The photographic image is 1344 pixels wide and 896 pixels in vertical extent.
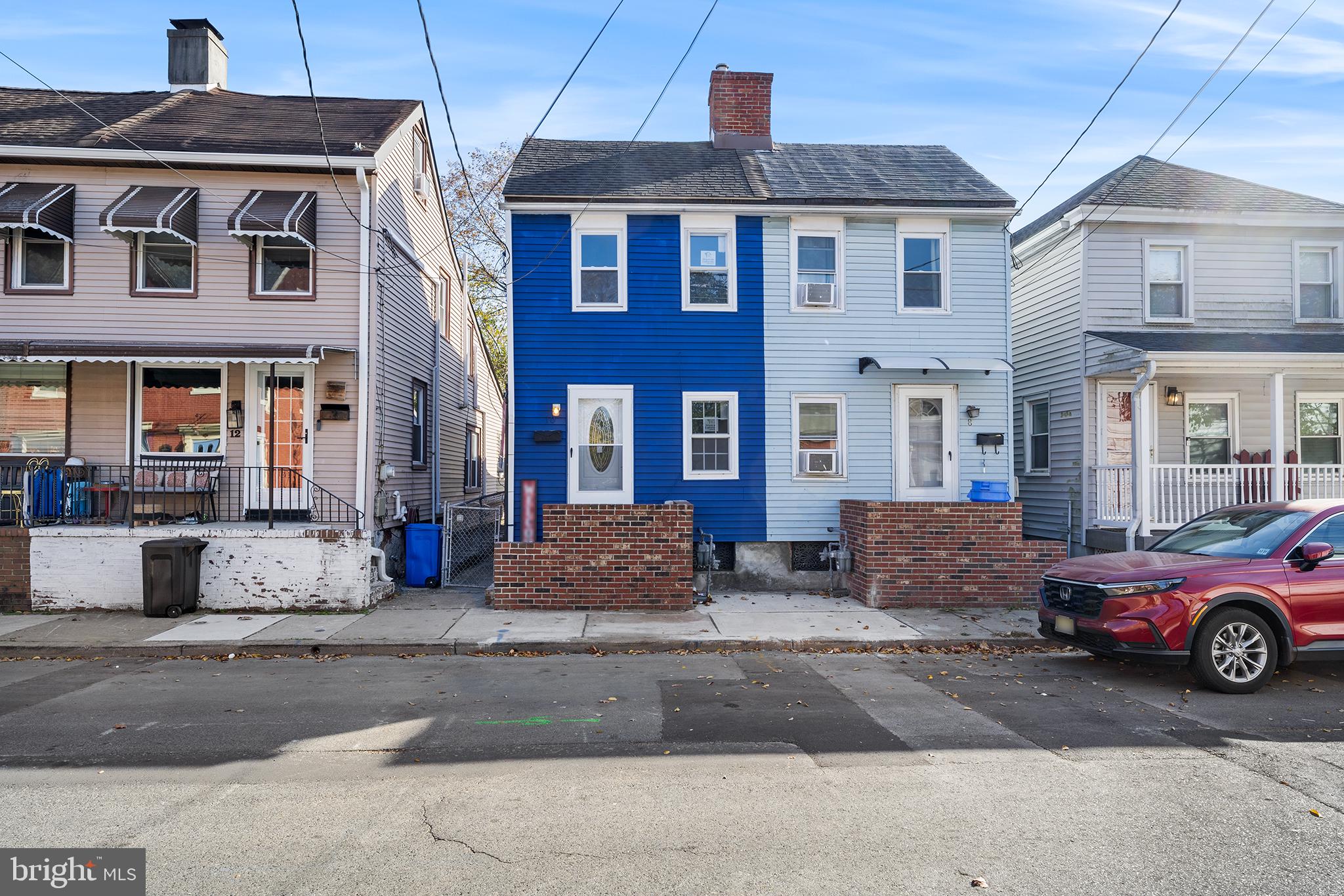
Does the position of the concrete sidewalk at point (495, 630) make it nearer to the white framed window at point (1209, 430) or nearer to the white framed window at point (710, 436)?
the white framed window at point (710, 436)

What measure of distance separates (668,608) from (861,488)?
160 inches

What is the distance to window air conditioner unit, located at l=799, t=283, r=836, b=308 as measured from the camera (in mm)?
13383

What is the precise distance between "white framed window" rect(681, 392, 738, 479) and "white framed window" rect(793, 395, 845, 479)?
1.01 metres

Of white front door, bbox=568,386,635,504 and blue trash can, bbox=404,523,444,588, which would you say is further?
white front door, bbox=568,386,635,504

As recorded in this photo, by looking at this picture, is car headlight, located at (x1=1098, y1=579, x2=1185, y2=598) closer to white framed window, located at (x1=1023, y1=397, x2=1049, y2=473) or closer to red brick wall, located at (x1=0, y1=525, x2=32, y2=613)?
white framed window, located at (x1=1023, y1=397, x2=1049, y2=473)

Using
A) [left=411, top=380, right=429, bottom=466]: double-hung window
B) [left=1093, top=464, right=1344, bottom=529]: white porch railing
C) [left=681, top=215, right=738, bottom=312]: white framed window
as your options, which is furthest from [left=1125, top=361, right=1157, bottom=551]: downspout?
[left=411, top=380, right=429, bottom=466]: double-hung window

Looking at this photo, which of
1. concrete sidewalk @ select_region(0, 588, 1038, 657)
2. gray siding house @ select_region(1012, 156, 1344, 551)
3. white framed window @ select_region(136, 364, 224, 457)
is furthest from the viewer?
gray siding house @ select_region(1012, 156, 1344, 551)

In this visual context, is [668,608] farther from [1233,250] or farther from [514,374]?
[1233,250]

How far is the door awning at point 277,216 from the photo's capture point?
11.1 m

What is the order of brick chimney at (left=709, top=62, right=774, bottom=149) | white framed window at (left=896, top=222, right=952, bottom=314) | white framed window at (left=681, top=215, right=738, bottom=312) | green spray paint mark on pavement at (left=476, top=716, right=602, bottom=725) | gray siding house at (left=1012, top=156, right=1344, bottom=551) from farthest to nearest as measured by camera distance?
brick chimney at (left=709, top=62, right=774, bottom=149), gray siding house at (left=1012, top=156, right=1344, bottom=551), white framed window at (left=896, top=222, right=952, bottom=314), white framed window at (left=681, top=215, right=738, bottom=312), green spray paint mark on pavement at (left=476, top=716, right=602, bottom=725)

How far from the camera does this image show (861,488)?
13.3 meters

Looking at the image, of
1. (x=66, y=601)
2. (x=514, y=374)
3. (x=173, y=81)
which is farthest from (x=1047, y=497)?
(x=173, y=81)

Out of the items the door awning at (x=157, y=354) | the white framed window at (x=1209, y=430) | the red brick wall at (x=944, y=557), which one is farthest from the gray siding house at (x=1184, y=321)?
the door awning at (x=157, y=354)

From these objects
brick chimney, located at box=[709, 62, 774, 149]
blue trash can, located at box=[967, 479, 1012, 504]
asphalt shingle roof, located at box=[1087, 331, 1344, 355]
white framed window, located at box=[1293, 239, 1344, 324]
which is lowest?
blue trash can, located at box=[967, 479, 1012, 504]
